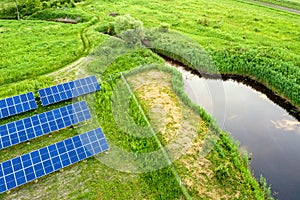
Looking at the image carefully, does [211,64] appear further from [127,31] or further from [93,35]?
[93,35]

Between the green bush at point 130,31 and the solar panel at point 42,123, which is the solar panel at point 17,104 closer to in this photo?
the solar panel at point 42,123

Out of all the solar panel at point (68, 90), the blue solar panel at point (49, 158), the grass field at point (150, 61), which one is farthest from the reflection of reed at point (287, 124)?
the solar panel at point (68, 90)

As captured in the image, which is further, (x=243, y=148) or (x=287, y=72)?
(x=287, y=72)

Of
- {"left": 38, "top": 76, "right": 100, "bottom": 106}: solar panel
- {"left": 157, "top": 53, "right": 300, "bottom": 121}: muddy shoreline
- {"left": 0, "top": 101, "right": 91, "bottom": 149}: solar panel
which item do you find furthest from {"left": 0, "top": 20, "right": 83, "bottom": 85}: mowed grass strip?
{"left": 157, "top": 53, "right": 300, "bottom": 121}: muddy shoreline

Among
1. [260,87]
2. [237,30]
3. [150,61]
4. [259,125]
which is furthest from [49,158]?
[237,30]

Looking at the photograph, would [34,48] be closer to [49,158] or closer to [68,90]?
[68,90]

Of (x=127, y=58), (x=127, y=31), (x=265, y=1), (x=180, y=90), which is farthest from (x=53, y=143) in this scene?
(x=265, y=1)
